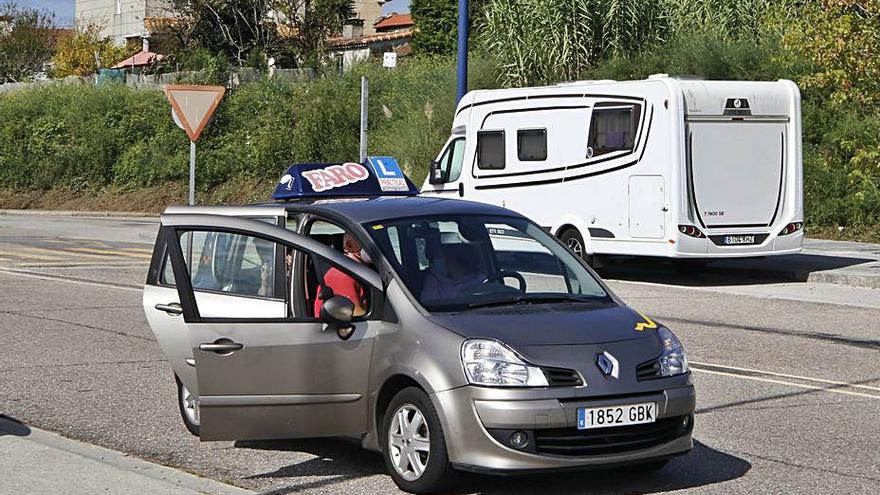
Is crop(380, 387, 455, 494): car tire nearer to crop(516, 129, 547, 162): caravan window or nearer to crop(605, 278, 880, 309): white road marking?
crop(605, 278, 880, 309): white road marking

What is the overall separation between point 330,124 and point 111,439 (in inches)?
1303

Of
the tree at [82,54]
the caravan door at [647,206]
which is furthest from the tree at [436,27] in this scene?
the caravan door at [647,206]

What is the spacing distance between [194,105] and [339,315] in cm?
1520

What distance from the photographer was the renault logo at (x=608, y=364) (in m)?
6.62

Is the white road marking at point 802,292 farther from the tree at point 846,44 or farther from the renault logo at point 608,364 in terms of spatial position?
the renault logo at point 608,364

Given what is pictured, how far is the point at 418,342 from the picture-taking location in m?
6.80

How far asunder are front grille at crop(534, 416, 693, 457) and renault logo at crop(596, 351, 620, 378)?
0.26 meters

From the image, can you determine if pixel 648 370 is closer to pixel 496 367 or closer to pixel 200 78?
pixel 496 367

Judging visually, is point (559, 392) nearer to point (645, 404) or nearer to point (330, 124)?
point (645, 404)

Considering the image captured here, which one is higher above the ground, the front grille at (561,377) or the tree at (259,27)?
the tree at (259,27)

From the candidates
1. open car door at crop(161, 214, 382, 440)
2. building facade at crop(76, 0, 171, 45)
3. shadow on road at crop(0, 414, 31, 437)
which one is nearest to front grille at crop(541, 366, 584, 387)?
open car door at crop(161, 214, 382, 440)

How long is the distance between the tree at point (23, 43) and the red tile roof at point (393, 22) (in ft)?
84.3

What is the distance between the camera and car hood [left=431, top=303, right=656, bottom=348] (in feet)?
22.0

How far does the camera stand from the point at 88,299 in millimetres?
16344
